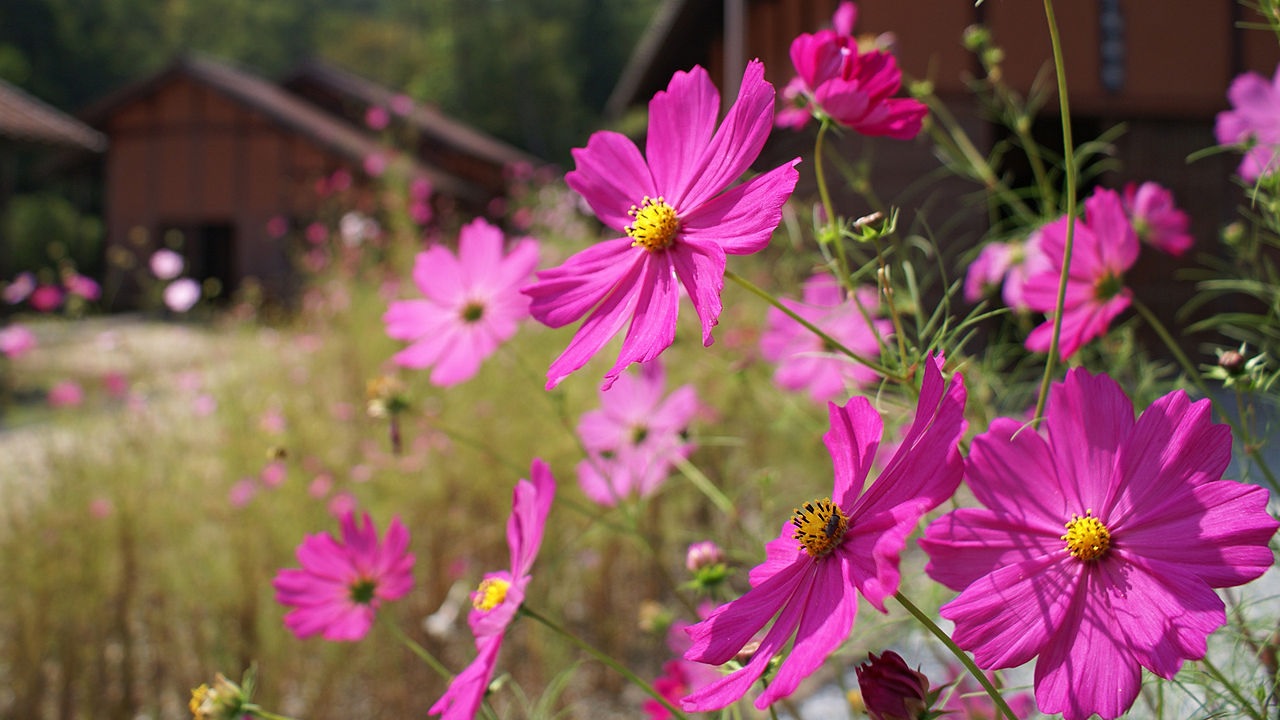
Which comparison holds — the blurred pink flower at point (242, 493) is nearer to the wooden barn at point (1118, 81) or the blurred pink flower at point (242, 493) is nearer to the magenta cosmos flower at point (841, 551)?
the wooden barn at point (1118, 81)

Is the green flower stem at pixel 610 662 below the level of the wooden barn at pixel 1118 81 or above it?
below

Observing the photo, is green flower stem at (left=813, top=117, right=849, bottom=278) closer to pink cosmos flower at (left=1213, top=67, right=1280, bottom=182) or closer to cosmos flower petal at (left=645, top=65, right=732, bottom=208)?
cosmos flower petal at (left=645, top=65, right=732, bottom=208)

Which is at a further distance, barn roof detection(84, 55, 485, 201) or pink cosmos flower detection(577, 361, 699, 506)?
barn roof detection(84, 55, 485, 201)

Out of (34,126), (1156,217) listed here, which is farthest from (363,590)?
(34,126)

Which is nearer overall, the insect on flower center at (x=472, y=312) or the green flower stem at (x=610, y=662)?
the green flower stem at (x=610, y=662)

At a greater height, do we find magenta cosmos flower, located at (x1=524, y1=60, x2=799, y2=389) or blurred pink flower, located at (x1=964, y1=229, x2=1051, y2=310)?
blurred pink flower, located at (x1=964, y1=229, x2=1051, y2=310)

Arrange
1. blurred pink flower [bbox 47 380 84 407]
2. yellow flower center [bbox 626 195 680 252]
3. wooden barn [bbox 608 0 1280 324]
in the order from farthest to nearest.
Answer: wooden barn [bbox 608 0 1280 324]
blurred pink flower [bbox 47 380 84 407]
yellow flower center [bbox 626 195 680 252]

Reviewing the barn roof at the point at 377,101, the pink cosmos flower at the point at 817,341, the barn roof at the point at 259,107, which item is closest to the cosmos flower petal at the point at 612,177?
the pink cosmos flower at the point at 817,341

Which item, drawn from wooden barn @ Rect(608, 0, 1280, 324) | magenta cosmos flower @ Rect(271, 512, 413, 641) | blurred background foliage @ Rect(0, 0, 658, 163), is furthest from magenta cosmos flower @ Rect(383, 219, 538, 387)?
blurred background foliage @ Rect(0, 0, 658, 163)
